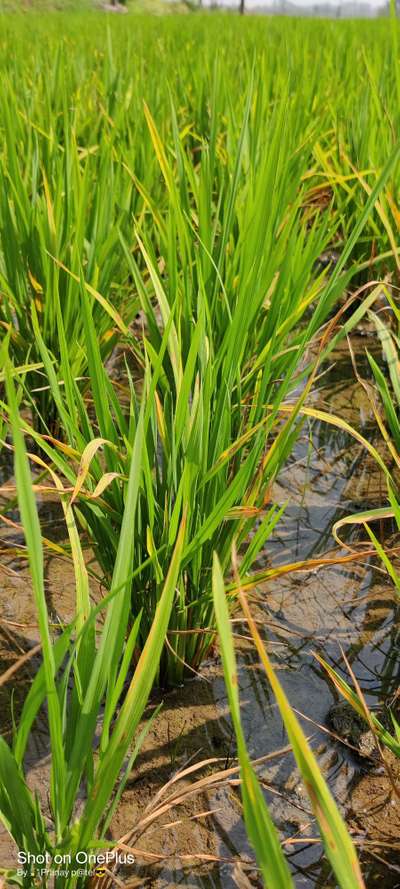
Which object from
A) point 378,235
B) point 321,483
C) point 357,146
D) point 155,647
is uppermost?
point 357,146

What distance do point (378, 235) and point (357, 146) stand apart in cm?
41

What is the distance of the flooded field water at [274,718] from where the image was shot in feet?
2.38

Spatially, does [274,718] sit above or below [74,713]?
below

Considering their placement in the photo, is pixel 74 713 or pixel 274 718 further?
pixel 274 718

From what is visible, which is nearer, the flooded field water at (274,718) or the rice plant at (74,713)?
the rice plant at (74,713)

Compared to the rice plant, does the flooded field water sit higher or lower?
lower

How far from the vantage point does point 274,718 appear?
88cm

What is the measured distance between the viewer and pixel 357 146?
2.00 metres

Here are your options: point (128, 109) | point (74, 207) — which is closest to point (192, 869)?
point (74, 207)

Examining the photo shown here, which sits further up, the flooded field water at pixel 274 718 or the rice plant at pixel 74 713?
the rice plant at pixel 74 713

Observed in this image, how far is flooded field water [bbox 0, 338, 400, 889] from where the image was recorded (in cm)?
72

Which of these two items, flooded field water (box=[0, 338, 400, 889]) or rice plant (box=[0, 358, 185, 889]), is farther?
flooded field water (box=[0, 338, 400, 889])

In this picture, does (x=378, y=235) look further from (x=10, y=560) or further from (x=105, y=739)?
(x=105, y=739)

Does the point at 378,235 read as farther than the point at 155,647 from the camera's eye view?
Yes
